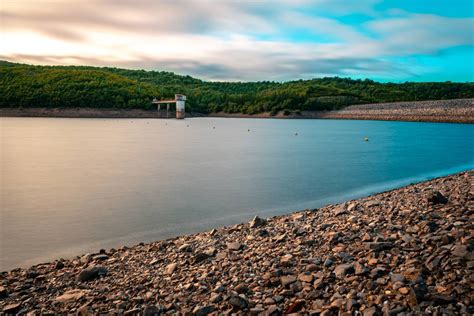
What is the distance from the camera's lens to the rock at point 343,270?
5493mm

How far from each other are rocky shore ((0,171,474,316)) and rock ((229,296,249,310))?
12 millimetres

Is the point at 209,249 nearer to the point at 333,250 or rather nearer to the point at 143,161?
the point at 333,250

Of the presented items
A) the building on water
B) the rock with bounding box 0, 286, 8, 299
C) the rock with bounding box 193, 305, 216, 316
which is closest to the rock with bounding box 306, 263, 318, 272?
the rock with bounding box 193, 305, 216, 316

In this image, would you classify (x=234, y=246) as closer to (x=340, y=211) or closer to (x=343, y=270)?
(x=343, y=270)

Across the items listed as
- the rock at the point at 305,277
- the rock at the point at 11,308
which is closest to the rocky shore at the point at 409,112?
the rock at the point at 305,277

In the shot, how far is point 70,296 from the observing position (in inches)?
227

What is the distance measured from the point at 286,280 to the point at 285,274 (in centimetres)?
25

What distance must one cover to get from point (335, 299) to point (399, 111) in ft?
359

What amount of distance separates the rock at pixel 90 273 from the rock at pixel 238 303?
2.56 metres

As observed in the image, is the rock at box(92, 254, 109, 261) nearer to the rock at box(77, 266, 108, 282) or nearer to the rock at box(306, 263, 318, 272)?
the rock at box(77, 266, 108, 282)

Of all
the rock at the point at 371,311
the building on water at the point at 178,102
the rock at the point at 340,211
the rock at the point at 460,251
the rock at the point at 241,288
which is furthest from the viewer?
the building on water at the point at 178,102

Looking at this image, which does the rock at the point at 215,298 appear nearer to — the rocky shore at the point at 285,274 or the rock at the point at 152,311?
the rocky shore at the point at 285,274

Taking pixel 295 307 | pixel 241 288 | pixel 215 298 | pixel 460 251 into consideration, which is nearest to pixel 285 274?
pixel 241 288

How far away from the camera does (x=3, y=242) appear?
952cm
